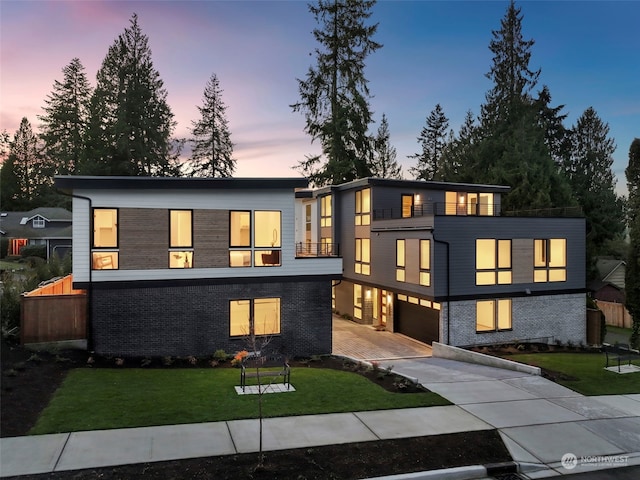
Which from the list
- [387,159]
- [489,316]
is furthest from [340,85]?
[489,316]

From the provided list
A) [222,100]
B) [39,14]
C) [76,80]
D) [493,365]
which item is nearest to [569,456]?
[493,365]

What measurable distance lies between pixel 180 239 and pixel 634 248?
718 inches

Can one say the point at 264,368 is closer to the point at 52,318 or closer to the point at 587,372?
the point at 52,318

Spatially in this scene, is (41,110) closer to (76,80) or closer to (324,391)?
(76,80)

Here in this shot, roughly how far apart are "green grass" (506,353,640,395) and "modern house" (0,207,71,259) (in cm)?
4597

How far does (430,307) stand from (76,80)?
56675 mm

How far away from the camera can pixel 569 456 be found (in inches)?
A: 362

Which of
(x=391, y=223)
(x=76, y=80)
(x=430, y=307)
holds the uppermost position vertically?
(x=76, y=80)

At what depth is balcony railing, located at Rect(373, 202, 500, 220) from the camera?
2584cm

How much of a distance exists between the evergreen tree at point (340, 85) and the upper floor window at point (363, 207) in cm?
1609

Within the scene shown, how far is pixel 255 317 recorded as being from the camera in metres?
17.7

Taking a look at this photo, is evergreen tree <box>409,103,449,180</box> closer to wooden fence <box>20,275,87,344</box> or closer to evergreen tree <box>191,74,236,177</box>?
evergreen tree <box>191,74,236,177</box>

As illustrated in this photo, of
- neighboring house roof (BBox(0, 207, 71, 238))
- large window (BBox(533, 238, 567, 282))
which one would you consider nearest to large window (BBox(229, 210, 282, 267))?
large window (BBox(533, 238, 567, 282))

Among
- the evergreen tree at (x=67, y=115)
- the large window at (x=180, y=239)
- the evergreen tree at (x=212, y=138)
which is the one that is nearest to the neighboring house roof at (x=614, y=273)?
the evergreen tree at (x=212, y=138)
